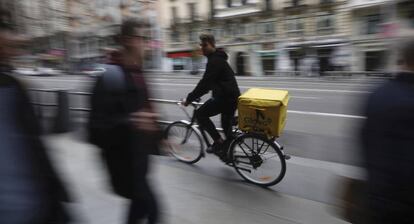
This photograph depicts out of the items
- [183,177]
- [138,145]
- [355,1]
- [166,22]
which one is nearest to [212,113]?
[183,177]

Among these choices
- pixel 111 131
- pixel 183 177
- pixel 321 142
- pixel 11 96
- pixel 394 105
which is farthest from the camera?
pixel 321 142

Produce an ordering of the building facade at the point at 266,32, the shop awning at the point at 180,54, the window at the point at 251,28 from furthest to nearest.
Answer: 1. the shop awning at the point at 180,54
2. the window at the point at 251,28
3. the building facade at the point at 266,32

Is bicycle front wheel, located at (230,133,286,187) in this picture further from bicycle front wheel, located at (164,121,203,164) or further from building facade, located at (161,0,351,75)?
building facade, located at (161,0,351,75)

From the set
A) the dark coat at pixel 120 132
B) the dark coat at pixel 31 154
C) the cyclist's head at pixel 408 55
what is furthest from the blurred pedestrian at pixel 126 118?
the cyclist's head at pixel 408 55

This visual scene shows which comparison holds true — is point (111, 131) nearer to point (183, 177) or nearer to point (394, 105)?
point (394, 105)

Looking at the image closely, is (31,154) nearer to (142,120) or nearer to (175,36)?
(142,120)

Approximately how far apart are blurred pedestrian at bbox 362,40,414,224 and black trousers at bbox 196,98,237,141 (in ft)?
8.85

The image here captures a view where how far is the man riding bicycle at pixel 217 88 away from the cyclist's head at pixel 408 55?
2.69 m

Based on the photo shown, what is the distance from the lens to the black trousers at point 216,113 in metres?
4.39

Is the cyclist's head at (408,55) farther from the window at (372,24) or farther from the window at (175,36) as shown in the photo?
the window at (175,36)

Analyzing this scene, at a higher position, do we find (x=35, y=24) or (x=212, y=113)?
(x=35, y=24)

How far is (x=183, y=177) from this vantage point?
450 centimetres

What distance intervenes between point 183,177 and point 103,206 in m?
1.12

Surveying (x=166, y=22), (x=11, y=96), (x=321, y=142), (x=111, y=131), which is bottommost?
(x=321, y=142)
